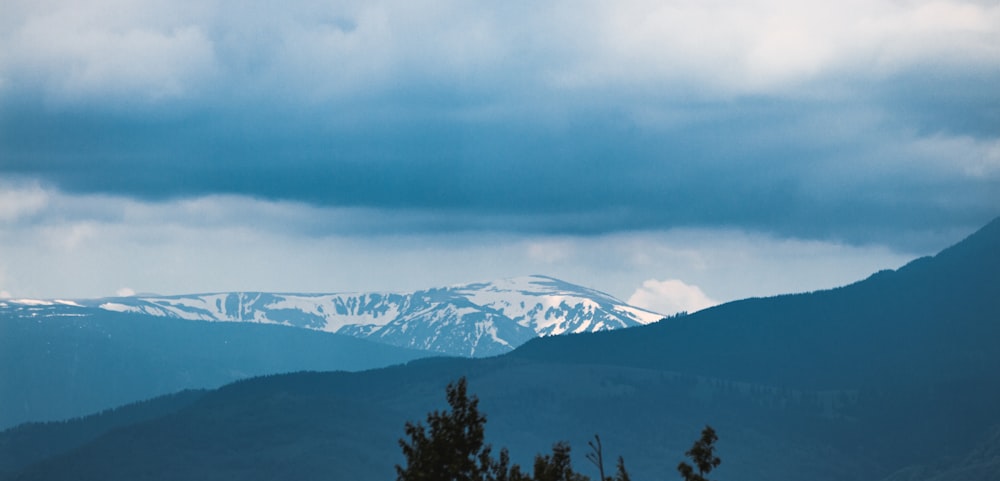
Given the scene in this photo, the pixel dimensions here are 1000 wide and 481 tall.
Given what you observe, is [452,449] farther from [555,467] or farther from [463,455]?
[555,467]

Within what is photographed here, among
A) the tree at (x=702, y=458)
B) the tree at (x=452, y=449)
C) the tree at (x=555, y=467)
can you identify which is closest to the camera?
the tree at (x=452, y=449)

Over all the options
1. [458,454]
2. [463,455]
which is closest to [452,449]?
[458,454]

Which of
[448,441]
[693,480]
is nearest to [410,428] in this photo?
[448,441]

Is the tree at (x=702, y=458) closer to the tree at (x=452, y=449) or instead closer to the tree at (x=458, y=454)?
the tree at (x=458, y=454)

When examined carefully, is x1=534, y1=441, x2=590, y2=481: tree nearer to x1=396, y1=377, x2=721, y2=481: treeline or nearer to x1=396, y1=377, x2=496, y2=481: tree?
x1=396, y1=377, x2=721, y2=481: treeline

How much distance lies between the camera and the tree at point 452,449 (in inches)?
2456

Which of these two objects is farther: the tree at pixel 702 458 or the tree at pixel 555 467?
the tree at pixel 555 467

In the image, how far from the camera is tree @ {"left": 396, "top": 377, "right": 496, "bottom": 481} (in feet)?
205

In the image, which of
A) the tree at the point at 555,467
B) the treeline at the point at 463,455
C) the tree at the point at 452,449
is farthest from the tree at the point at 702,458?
the tree at the point at 452,449

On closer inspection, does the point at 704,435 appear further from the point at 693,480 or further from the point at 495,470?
the point at 495,470

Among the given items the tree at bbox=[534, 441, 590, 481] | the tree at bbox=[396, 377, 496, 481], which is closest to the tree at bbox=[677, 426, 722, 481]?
the tree at bbox=[534, 441, 590, 481]

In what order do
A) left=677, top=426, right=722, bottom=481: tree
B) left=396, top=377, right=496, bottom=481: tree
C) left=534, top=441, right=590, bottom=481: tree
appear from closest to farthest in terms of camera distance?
left=396, top=377, right=496, bottom=481: tree → left=677, top=426, right=722, bottom=481: tree → left=534, top=441, right=590, bottom=481: tree

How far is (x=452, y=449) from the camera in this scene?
63031mm

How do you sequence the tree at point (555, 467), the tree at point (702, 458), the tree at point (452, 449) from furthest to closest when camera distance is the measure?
1. the tree at point (555, 467)
2. the tree at point (702, 458)
3. the tree at point (452, 449)
